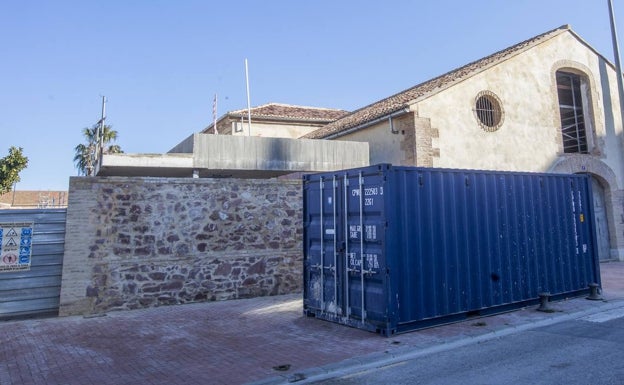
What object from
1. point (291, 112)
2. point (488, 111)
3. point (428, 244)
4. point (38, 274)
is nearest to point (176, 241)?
point (38, 274)

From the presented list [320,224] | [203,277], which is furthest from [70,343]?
[320,224]

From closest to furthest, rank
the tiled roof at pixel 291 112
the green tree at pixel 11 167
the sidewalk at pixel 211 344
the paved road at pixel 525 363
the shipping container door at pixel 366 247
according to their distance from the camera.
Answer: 1. the paved road at pixel 525 363
2. the sidewalk at pixel 211 344
3. the shipping container door at pixel 366 247
4. the tiled roof at pixel 291 112
5. the green tree at pixel 11 167

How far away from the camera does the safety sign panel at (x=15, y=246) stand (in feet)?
28.9

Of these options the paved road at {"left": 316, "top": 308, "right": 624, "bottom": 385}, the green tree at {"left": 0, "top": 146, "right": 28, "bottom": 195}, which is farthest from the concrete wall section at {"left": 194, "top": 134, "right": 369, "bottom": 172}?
the green tree at {"left": 0, "top": 146, "right": 28, "bottom": 195}

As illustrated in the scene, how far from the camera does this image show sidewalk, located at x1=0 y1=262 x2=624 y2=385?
5.50m

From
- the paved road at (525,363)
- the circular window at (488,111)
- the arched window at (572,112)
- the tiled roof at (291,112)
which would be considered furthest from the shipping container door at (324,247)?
the tiled roof at (291,112)

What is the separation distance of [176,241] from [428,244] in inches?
224

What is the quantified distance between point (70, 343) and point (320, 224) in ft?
14.9

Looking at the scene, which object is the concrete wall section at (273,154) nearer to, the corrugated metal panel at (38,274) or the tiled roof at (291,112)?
the corrugated metal panel at (38,274)

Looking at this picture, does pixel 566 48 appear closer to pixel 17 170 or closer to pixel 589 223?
pixel 589 223

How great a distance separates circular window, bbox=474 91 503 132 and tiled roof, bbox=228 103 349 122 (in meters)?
11.2

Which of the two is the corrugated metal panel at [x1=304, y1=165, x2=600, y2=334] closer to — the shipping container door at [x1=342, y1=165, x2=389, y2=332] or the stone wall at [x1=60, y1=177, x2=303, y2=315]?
the shipping container door at [x1=342, y1=165, x2=389, y2=332]

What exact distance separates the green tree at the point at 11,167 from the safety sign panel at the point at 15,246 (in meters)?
20.9

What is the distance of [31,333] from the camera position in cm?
764
